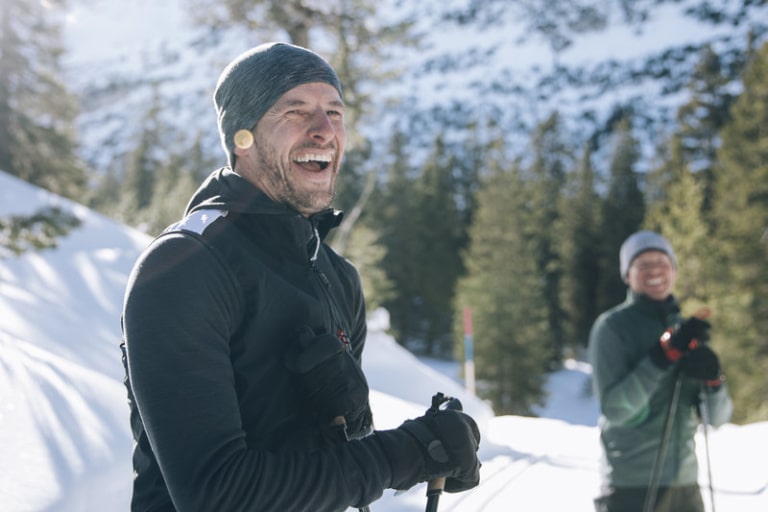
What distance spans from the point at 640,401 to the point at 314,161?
2868mm

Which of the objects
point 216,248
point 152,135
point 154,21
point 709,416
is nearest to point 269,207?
point 216,248

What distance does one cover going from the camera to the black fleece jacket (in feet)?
4.34

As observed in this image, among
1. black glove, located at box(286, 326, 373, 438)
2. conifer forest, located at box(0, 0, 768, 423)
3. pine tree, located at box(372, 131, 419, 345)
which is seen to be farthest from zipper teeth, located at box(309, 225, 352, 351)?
pine tree, located at box(372, 131, 419, 345)

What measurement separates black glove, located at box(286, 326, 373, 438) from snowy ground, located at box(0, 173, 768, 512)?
1.95 metres

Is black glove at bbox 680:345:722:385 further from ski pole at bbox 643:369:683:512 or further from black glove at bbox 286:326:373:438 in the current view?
black glove at bbox 286:326:373:438

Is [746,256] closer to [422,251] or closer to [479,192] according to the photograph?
[479,192]

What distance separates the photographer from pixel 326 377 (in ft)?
5.08

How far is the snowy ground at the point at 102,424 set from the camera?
312 centimetres

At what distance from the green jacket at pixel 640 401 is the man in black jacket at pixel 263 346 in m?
2.45

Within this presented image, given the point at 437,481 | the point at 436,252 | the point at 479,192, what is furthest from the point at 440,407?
the point at 436,252

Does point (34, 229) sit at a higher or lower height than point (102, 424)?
higher

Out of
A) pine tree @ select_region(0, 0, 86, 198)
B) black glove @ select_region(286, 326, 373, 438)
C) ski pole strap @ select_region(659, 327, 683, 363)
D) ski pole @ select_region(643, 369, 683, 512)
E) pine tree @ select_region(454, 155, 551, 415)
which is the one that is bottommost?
pine tree @ select_region(454, 155, 551, 415)

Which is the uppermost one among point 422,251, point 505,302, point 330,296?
point 330,296

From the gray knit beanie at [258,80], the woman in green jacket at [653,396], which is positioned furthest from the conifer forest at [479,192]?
the woman in green jacket at [653,396]
